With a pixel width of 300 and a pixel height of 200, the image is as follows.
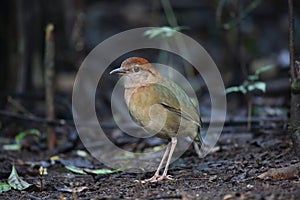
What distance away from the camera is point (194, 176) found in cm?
386

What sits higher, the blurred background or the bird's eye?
the blurred background

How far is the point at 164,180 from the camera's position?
12.5 ft

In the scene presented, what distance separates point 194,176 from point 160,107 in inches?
24.3

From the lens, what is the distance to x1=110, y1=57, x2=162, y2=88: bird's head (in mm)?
4332

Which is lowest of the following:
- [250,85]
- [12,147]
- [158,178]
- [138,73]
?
[158,178]

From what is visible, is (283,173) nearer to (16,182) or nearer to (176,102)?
(176,102)

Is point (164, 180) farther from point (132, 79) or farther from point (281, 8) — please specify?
point (281, 8)

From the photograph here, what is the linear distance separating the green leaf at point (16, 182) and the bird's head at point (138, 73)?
116 cm

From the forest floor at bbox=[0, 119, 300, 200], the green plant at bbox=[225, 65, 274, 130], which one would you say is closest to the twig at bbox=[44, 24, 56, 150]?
the forest floor at bbox=[0, 119, 300, 200]

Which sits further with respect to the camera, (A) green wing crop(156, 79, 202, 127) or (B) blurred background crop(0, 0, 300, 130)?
(B) blurred background crop(0, 0, 300, 130)

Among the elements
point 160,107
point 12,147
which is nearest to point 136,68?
point 160,107

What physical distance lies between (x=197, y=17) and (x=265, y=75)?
2.35m

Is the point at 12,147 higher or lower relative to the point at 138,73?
lower

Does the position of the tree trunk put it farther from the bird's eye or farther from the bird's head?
the bird's eye
